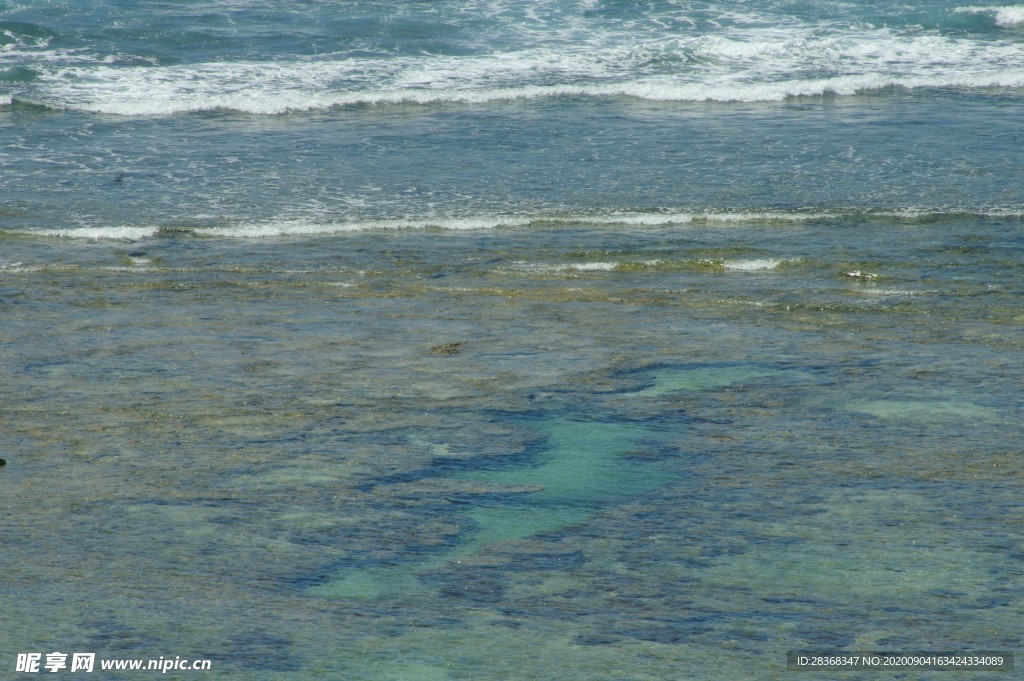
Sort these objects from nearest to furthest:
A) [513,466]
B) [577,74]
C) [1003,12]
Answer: [513,466] → [577,74] → [1003,12]

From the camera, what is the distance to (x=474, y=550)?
3857mm

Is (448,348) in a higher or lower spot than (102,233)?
lower

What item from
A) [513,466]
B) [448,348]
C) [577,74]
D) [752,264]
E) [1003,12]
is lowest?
[513,466]

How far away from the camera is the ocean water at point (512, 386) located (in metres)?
3.46

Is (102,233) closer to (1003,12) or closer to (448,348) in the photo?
(448,348)

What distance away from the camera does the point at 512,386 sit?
17.3ft

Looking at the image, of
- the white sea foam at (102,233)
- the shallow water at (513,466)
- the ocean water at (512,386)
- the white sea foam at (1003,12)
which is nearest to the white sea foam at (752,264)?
the ocean water at (512,386)

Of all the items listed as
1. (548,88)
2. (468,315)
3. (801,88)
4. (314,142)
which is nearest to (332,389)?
(468,315)

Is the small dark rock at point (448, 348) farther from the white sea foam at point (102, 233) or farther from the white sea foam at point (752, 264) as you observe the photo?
the white sea foam at point (102, 233)

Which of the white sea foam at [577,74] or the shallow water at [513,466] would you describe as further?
the white sea foam at [577,74]

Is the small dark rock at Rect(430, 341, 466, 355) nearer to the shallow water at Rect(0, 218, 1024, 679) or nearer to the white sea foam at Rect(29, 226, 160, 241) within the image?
the shallow water at Rect(0, 218, 1024, 679)

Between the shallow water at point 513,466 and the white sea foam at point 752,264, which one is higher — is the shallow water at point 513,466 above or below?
below

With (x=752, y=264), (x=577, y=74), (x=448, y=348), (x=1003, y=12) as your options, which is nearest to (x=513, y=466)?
(x=448, y=348)

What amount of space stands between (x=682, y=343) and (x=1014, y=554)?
92.5 inches
